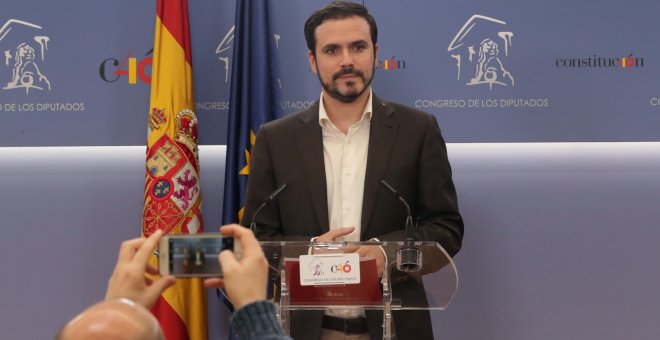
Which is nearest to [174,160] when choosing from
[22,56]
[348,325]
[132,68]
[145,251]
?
[132,68]

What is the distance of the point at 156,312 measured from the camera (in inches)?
182

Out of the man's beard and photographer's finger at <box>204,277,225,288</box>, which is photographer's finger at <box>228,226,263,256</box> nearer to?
photographer's finger at <box>204,277,225,288</box>

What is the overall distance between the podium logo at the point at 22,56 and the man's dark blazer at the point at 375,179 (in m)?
1.95

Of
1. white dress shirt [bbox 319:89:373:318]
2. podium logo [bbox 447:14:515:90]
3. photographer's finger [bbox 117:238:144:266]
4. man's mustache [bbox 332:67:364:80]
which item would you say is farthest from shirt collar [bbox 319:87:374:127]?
photographer's finger [bbox 117:238:144:266]

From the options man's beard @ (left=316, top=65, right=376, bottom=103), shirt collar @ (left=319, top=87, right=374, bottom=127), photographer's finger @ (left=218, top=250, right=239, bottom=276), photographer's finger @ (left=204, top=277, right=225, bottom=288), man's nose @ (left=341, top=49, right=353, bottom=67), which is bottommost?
photographer's finger @ (left=204, top=277, right=225, bottom=288)

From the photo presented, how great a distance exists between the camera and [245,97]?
4.63 metres

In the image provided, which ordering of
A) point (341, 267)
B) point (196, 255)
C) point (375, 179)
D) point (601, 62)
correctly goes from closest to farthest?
point (196, 255), point (341, 267), point (375, 179), point (601, 62)

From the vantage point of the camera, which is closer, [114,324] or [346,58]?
[114,324]

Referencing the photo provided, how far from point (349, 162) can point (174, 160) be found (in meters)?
1.38

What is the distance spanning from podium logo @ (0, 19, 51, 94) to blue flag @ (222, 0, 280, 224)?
1.14 m

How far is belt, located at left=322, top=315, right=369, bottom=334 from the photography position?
10.0ft

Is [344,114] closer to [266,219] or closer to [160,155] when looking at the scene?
[266,219]

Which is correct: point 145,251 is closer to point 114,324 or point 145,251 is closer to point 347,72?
point 114,324

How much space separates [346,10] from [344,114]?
1.43 feet
